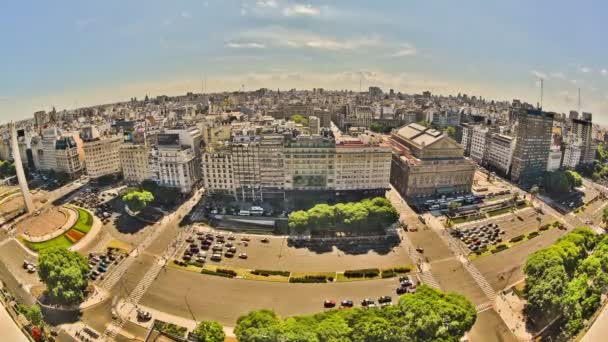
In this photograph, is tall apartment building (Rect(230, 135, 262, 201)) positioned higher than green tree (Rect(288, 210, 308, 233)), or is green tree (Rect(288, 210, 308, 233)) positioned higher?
tall apartment building (Rect(230, 135, 262, 201))

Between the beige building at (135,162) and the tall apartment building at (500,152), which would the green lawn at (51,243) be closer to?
the beige building at (135,162)

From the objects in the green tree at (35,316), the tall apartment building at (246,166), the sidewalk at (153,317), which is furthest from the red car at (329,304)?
the tall apartment building at (246,166)

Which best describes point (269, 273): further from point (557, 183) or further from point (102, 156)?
point (557, 183)

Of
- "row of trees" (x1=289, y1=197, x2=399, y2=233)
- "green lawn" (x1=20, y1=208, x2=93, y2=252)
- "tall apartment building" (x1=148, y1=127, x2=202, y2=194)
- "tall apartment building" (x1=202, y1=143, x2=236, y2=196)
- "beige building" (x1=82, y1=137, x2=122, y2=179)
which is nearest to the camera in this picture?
"green lawn" (x1=20, y1=208, x2=93, y2=252)

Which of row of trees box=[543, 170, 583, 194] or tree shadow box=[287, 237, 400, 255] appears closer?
tree shadow box=[287, 237, 400, 255]

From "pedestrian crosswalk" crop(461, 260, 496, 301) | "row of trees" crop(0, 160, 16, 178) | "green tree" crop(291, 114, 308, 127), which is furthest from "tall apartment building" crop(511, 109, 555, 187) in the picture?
"row of trees" crop(0, 160, 16, 178)

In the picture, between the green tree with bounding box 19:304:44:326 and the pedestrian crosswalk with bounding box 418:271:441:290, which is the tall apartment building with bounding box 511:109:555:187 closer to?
the pedestrian crosswalk with bounding box 418:271:441:290

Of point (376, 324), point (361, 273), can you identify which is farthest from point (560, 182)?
point (376, 324)

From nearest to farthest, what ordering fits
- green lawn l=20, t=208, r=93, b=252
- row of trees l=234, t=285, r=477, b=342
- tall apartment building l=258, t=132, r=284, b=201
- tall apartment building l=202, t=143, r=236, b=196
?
1. row of trees l=234, t=285, r=477, b=342
2. green lawn l=20, t=208, r=93, b=252
3. tall apartment building l=258, t=132, r=284, b=201
4. tall apartment building l=202, t=143, r=236, b=196
